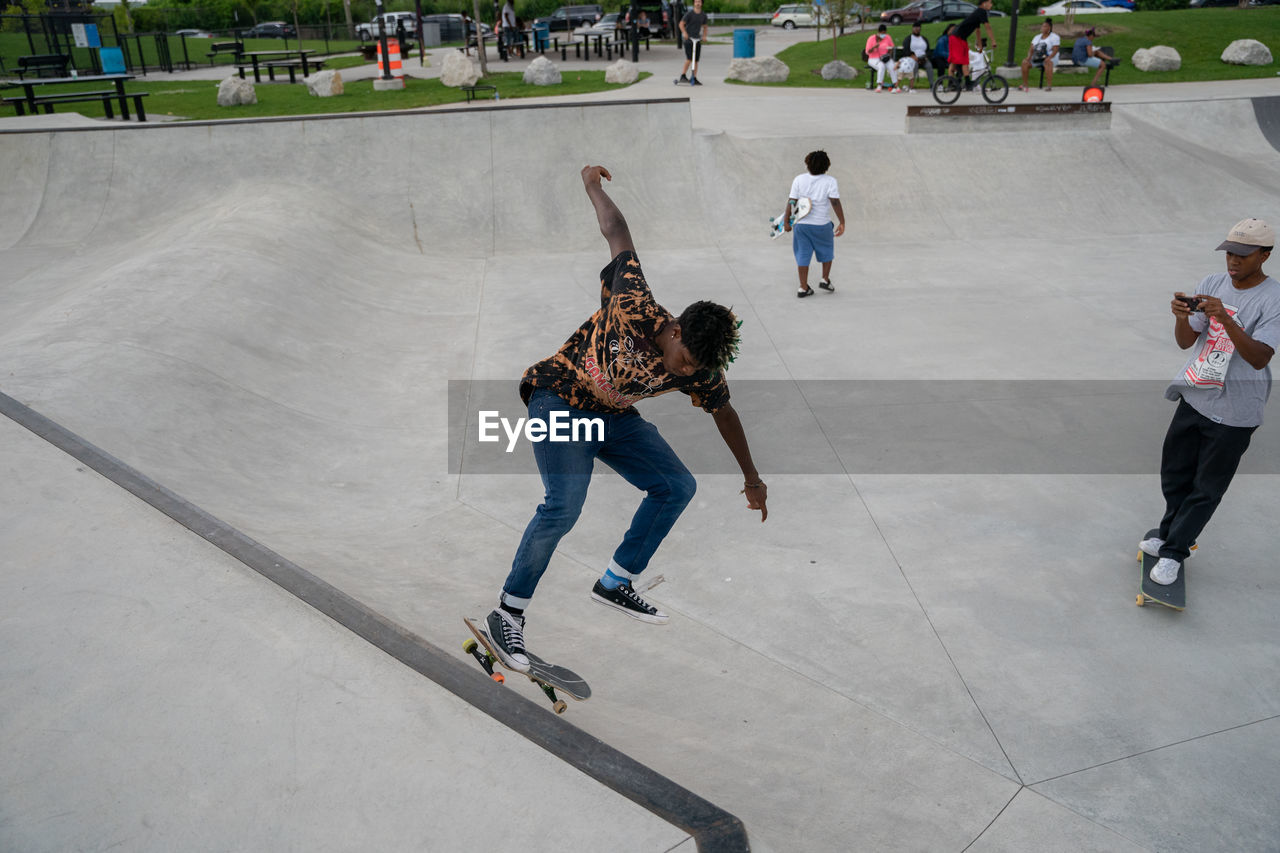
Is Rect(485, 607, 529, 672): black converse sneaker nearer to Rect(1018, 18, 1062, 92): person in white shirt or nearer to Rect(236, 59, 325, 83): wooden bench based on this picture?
Rect(1018, 18, 1062, 92): person in white shirt

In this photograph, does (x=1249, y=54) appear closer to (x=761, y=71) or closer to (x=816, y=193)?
(x=761, y=71)

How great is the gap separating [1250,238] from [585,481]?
9.99 ft

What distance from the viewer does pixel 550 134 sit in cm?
1225

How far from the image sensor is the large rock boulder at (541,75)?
827 inches

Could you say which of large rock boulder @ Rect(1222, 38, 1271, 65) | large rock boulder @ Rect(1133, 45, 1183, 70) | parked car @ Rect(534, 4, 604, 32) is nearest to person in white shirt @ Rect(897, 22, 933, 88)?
large rock boulder @ Rect(1133, 45, 1183, 70)

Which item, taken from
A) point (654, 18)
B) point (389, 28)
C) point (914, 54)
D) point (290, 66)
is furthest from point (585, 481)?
point (389, 28)

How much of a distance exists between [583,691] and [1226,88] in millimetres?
21362

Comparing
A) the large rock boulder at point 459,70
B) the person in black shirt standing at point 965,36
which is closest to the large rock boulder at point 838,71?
the person in black shirt standing at point 965,36

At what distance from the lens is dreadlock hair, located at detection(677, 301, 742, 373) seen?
121 inches

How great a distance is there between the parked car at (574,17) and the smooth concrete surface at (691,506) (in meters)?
32.6

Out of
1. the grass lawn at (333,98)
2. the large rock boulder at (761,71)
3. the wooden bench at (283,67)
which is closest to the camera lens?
the grass lawn at (333,98)

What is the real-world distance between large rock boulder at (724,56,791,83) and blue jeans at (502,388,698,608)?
66.7 ft

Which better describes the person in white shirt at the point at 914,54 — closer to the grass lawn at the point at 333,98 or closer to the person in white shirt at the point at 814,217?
the grass lawn at the point at 333,98

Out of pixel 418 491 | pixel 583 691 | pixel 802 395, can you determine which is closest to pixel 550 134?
pixel 802 395
